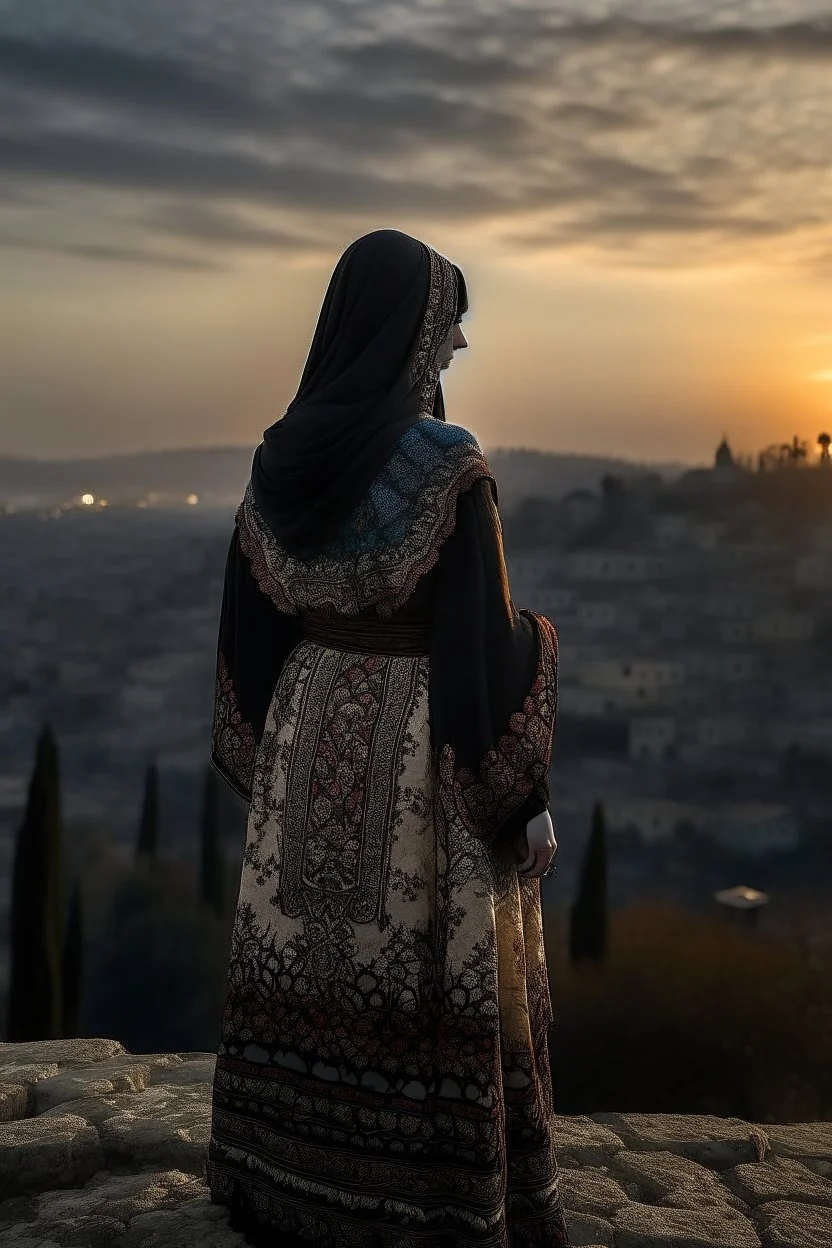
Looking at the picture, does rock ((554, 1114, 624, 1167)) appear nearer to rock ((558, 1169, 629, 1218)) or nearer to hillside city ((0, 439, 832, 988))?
rock ((558, 1169, 629, 1218))

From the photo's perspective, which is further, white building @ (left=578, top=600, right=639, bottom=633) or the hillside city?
white building @ (left=578, top=600, right=639, bottom=633)


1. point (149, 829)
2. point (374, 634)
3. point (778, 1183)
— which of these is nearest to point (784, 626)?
point (149, 829)

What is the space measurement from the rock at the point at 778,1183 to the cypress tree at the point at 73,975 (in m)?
14.5

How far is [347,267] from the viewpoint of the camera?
8.39ft

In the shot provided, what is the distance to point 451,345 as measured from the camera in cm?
265

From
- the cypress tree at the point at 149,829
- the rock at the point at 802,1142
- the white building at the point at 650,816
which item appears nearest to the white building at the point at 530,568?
the white building at the point at 650,816

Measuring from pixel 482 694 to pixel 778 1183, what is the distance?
217 cm

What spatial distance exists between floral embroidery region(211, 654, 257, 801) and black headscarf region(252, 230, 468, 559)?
488 millimetres

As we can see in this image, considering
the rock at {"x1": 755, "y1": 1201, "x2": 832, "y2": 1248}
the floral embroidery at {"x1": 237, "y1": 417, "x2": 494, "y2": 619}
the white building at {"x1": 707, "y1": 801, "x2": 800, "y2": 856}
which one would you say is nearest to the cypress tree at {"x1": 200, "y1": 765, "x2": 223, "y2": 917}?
the white building at {"x1": 707, "y1": 801, "x2": 800, "y2": 856}

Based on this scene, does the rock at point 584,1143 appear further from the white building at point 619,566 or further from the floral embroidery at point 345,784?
the white building at point 619,566

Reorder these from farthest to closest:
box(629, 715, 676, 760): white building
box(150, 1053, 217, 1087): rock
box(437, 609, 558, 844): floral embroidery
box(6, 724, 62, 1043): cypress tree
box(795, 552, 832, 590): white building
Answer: box(795, 552, 832, 590): white building < box(629, 715, 676, 760): white building < box(6, 724, 62, 1043): cypress tree < box(150, 1053, 217, 1087): rock < box(437, 609, 558, 844): floral embroidery

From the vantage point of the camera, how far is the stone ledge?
2.96m

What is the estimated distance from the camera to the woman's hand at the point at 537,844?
2.49m

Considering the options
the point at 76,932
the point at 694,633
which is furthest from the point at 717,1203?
the point at 694,633
